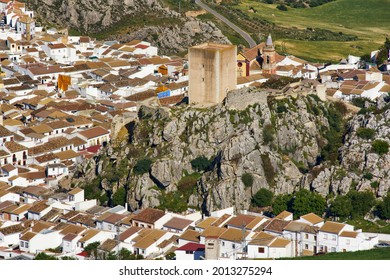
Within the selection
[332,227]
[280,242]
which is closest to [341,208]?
[332,227]

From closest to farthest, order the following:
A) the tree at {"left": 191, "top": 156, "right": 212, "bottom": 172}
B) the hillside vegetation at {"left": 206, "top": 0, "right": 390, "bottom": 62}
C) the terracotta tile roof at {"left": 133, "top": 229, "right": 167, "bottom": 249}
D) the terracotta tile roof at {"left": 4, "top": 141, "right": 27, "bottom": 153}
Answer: the terracotta tile roof at {"left": 133, "top": 229, "right": 167, "bottom": 249} < the tree at {"left": 191, "top": 156, "right": 212, "bottom": 172} < the terracotta tile roof at {"left": 4, "top": 141, "right": 27, "bottom": 153} < the hillside vegetation at {"left": 206, "top": 0, "right": 390, "bottom": 62}

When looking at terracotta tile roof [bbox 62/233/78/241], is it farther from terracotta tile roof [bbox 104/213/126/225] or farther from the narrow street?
the narrow street

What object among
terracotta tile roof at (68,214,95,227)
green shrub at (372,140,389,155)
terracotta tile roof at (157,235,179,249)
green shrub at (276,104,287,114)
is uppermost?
green shrub at (276,104,287,114)

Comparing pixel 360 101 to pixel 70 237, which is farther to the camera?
pixel 360 101

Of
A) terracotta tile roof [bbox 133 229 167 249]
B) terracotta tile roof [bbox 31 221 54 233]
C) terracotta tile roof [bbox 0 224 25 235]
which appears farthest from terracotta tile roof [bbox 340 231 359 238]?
terracotta tile roof [bbox 0 224 25 235]

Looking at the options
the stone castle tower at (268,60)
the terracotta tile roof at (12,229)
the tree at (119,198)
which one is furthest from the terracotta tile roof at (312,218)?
the stone castle tower at (268,60)

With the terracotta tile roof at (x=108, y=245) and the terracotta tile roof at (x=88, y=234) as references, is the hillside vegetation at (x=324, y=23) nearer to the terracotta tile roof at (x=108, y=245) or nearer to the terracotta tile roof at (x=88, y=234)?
the terracotta tile roof at (x=88, y=234)

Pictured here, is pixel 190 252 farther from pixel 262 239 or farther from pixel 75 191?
pixel 75 191

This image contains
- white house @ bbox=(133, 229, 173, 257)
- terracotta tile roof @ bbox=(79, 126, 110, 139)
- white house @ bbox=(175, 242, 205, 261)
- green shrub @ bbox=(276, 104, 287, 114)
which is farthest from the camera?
terracotta tile roof @ bbox=(79, 126, 110, 139)
